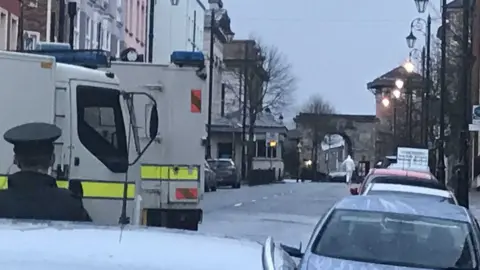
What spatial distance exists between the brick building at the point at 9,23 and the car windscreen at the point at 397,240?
30673mm

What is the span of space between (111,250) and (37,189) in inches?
139

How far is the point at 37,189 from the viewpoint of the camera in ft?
23.7

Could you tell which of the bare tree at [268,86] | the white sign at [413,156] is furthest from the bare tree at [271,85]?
the white sign at [413,156]

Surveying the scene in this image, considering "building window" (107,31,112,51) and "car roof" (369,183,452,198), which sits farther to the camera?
"building window" (107,31,112,51)

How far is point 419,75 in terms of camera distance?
81.4 meters

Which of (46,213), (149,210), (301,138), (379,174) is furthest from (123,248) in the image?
(301,138)

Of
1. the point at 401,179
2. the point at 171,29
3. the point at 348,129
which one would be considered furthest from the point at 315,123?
the point at 401,179

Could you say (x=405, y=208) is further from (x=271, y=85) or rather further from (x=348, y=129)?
(x=348, y=129)

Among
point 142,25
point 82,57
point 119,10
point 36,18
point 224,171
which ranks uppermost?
point 142,25

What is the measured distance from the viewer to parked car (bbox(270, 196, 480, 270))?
1141 cm

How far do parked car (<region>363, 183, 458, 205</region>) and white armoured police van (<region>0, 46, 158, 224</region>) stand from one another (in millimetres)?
4712

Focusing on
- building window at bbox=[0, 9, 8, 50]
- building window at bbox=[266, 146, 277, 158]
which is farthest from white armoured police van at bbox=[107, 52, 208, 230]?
building window at bbox=[266, 146, 277, 158]

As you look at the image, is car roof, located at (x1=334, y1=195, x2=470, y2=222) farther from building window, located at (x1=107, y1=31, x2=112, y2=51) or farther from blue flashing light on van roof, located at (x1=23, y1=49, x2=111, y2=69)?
building window, located at (x1=107, y1=31, x2=112, y2=51)

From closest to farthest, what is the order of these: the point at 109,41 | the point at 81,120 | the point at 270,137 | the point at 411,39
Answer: the point at 81,120 → the point at 411,39 → the point at 109,41 → the point at 270,137
